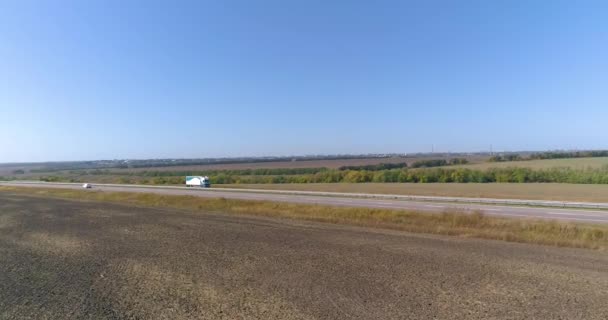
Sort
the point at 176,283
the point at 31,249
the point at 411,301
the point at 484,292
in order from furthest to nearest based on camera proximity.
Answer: the point at 31,249, the point at 176,283, the point at 484,292, the point at 411,301

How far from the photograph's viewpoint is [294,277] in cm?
1012

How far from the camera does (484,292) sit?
8.78 m

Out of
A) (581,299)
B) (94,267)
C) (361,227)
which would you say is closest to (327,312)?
(581,299)

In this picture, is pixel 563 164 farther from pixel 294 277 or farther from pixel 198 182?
pixel 294 277

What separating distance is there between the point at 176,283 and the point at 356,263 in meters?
5.07

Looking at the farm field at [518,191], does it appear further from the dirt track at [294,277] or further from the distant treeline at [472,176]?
the dirt track at [294,277]

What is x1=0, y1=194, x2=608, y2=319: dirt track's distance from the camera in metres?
7.88

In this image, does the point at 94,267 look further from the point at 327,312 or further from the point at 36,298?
the point at 327,312

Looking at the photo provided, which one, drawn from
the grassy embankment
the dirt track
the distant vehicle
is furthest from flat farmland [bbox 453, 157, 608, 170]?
the dirt track

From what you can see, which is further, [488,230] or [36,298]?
[488,230]

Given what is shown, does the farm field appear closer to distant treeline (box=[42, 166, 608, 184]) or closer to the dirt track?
distant treeline (box=[42, 166, 608, 184])

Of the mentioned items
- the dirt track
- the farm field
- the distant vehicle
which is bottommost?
the farm field

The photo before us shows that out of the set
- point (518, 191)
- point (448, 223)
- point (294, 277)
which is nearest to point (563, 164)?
point (518, 191)

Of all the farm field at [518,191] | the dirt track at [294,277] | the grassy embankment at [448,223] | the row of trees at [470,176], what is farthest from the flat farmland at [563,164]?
the dirt track at [294,277]
